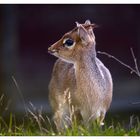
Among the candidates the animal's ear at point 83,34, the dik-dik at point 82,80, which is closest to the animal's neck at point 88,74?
the dik-dik at point 82,80

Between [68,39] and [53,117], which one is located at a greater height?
[68,39]

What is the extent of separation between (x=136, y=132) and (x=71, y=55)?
831 millimetres

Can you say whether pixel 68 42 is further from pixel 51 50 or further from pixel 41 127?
pixel 41 127

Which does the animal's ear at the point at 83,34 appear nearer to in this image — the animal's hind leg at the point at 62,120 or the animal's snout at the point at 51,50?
the animal's snout at the point at 51,50

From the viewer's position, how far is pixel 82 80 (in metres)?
6.46

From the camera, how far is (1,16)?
6594 millimetres

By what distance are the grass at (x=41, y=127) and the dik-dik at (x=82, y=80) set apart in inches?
3.3

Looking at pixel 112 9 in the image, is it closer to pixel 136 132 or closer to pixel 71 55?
pixel 71 55

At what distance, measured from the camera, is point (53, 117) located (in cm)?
657

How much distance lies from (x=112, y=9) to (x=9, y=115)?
123 cm

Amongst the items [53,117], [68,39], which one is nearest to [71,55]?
[68,39]

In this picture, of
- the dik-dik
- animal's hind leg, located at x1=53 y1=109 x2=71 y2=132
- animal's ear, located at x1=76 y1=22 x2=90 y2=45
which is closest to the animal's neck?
the dik-dik

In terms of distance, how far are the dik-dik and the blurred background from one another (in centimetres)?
10

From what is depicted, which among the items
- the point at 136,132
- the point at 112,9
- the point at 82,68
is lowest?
the point at 136,132
